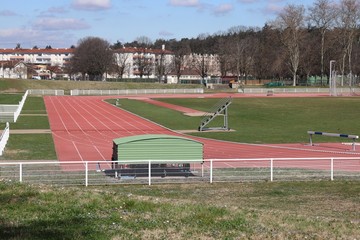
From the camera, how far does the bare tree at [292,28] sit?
119m

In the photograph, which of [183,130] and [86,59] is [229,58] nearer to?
[86,59]

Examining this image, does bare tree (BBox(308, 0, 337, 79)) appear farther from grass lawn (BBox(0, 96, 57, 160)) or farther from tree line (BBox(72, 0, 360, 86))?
grass lawn (BBox(0, 96, 57, 160))

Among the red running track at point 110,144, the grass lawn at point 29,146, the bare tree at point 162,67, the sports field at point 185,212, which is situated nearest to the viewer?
the sports field at point 185,212

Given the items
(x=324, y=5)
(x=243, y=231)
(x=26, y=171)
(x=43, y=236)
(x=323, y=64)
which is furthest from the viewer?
(x=323, y=64)

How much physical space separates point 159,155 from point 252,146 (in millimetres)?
11756

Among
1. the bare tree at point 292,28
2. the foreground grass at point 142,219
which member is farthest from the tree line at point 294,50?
the foreground grass at point 142,219

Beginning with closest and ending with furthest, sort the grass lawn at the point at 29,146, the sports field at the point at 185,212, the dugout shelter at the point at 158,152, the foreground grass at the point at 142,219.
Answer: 1. the foreground grass at the point at 142,219
2. the sports field at the point at 185,212
3. the dugout shelter at the point at 158,152
4. the grass lawn at the point at 29,146

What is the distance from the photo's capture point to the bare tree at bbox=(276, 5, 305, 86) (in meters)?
119

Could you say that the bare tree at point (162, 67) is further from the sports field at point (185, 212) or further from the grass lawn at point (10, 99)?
the sports field at point (185, 212)

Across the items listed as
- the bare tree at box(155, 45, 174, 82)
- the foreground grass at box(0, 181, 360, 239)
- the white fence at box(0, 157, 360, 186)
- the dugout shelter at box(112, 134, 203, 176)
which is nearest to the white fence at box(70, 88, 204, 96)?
the bare tree at box(155, 45, 174, 82)

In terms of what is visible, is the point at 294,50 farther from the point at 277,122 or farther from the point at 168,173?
the point at 168,173

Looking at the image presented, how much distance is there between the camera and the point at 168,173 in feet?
69.8

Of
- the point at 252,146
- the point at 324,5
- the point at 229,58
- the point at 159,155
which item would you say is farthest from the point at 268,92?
the point at 159,155

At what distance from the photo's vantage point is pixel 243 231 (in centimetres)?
929
